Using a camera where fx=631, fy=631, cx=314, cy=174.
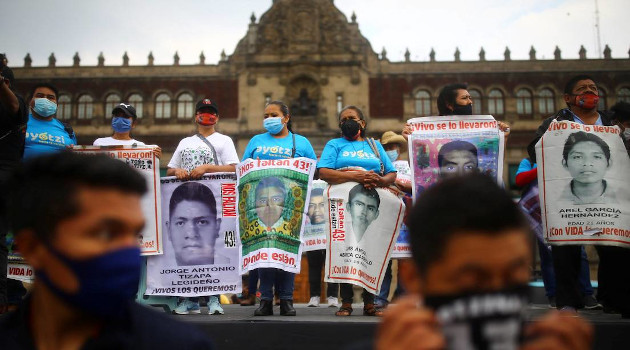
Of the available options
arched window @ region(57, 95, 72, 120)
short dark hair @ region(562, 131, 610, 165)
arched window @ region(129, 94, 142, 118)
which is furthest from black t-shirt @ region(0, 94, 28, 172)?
arched window @ region(57, 95, 72, 120)

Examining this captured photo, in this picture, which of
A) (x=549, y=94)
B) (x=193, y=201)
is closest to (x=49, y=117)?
(x=193, y=201)

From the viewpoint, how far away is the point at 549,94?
36.7 metres

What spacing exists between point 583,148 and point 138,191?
442 cm

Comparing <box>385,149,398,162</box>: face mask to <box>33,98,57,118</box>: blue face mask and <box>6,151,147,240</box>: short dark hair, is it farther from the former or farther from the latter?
<box>6,151,147,240</box>: short dark hair

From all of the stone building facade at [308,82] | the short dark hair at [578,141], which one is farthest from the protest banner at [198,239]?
the stone building facade at [308,82]

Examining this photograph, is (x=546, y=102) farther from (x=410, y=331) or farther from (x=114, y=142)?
(x=410, y=331)

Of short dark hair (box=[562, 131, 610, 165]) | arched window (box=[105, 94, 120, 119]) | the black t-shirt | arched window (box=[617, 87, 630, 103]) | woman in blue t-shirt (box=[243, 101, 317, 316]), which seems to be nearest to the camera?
the black t-shirt

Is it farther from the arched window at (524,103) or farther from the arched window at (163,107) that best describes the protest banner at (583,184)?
the arched window at (163,107)

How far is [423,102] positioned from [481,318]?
36236mm

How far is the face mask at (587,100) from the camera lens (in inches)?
203

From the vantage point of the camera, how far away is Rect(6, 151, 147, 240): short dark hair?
1.40 m

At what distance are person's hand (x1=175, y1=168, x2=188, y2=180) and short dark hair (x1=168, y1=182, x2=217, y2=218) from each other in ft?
0.24

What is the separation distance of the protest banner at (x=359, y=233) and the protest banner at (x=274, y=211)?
29cm

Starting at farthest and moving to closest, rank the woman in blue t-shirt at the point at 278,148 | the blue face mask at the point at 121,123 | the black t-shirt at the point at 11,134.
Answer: the blue face mask at the point at 121,123 < the woman in blue t-shirt at the point at 278,148 < the black t-shirt at the point at 11,134
